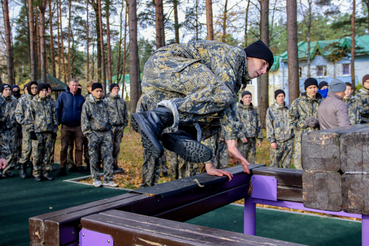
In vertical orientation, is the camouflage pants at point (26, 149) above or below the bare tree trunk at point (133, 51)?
below

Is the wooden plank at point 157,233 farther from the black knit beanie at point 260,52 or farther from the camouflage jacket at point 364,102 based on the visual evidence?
the camouflage jacket at point 364,102

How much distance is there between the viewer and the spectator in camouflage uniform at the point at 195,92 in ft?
8.32

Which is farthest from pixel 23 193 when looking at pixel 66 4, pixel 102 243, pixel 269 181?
pixel 66 4

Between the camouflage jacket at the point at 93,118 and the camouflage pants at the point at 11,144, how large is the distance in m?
3.01

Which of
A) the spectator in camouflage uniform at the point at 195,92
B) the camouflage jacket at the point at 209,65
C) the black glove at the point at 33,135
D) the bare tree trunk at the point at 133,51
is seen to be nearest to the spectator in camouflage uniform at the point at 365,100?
the spectator in camouflage uniform at the point at 195,92

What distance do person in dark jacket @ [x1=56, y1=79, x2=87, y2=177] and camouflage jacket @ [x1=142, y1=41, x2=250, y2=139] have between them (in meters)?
6.33

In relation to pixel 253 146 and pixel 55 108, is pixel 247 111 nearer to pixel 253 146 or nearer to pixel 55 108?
pixel 253 146

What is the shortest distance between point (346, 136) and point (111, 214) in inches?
51.7

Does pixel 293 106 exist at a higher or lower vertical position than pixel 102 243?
higher

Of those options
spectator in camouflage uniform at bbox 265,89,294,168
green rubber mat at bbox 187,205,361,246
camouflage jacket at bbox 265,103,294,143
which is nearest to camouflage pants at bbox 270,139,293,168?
spectator in camouflage uniform at bbox 265,89,294,168

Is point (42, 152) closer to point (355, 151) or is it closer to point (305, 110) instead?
point (305, 110)

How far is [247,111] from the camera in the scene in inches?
328

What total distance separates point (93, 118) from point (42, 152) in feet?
6.11

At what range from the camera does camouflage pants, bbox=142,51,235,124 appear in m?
2.59
